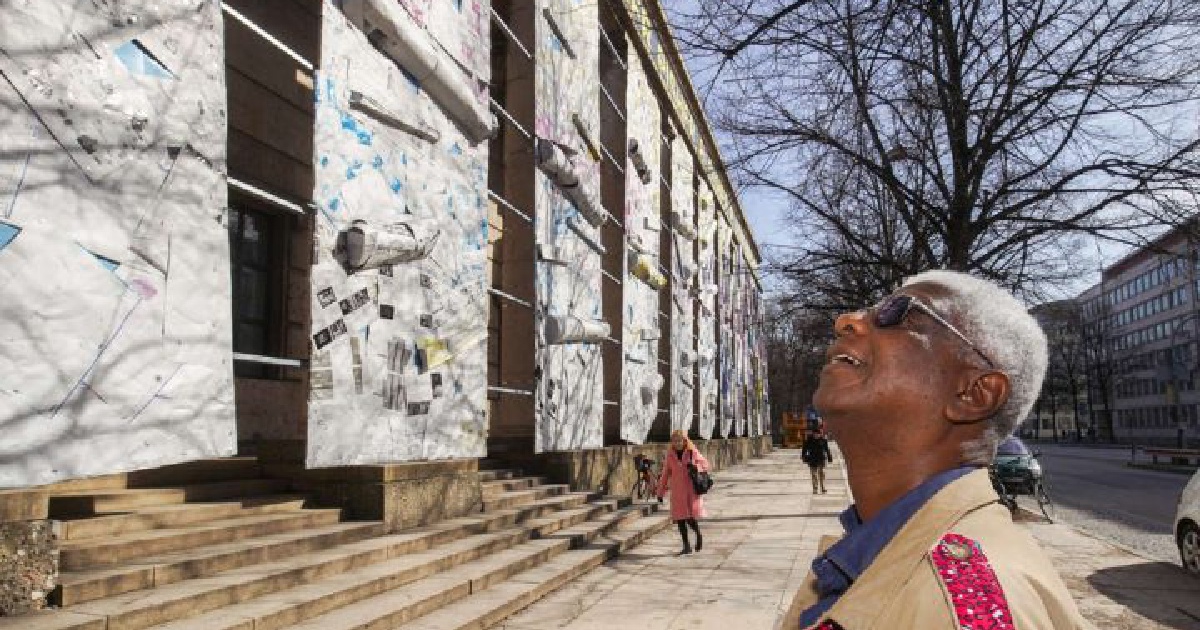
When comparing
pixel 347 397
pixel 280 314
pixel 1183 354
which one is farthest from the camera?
pixel 1183 354

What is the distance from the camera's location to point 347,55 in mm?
7598

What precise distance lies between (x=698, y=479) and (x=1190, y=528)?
5571mm

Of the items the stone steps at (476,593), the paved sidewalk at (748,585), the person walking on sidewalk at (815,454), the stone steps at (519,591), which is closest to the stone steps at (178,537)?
the stone steps at (476,593)

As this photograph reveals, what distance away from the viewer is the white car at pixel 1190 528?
9.03m

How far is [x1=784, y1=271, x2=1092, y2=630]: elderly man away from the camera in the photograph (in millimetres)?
1311

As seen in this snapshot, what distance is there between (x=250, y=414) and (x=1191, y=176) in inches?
419

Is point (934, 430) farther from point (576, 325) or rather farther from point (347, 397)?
point (576, 325)

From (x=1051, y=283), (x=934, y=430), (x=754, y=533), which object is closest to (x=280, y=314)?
(x=754, y=533)

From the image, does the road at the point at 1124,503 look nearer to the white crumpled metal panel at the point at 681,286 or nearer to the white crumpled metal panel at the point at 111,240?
the white crumpled metal panel at the point at 681,286

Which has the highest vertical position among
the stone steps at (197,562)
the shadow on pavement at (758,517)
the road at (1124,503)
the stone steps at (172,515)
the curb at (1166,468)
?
the stone steps at (172,515)

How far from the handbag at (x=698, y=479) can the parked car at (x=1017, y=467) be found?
8.47 m

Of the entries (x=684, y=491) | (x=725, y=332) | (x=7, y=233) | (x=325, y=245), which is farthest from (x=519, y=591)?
(x=725, y=332)

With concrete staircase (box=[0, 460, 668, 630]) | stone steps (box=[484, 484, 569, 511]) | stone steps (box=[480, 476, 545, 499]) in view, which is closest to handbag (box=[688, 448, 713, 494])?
concrete staircase (box=[0, 460, 668, 630])

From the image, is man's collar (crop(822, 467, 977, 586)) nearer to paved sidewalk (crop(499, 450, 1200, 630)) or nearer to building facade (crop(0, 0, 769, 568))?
paved sidewalk (crop(499, 450, 1200, 630))
